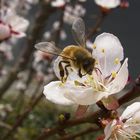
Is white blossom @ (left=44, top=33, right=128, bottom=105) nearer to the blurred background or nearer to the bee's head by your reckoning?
the bee's head

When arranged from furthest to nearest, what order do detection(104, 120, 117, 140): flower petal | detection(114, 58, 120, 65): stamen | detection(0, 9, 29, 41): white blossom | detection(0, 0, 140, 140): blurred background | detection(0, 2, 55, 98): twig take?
detection(0, 2, 55, 98): twig < detection(0, 0, 140, 140): blurred background < detection(0, 9, 29, 41): white blossom < detection(114, 58, 120, 65): stamen < detection(104, 120, 117, 140): flower petal

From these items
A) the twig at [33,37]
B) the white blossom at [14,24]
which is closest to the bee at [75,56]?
the white blossom at [14,24]

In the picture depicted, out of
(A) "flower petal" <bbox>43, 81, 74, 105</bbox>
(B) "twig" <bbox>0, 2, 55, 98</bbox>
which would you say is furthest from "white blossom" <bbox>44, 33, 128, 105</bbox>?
(B) "twig" <bbox>0, 2, 55, 98</bbox>

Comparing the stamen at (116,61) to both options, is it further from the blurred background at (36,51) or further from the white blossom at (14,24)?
the white blossom at (14,24)

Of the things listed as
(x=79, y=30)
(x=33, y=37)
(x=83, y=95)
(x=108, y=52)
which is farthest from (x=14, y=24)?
(x=33, y=37)

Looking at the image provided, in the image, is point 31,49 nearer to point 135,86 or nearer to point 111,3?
point 111,3
